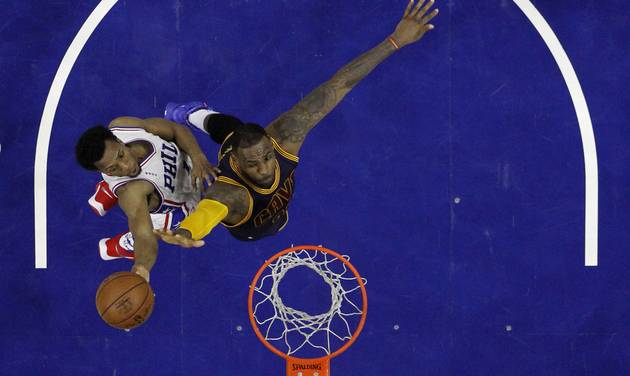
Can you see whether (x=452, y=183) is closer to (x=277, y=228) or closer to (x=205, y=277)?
(x=277, y=228)

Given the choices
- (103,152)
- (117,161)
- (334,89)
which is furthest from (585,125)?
(103,152)

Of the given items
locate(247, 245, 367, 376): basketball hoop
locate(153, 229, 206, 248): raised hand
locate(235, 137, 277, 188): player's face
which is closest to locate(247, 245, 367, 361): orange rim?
locate(247, 245, 367, 376): basketball hoop

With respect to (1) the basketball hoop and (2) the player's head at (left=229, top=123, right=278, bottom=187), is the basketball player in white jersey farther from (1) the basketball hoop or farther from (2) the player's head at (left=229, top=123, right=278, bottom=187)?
(1) the basketball hoop

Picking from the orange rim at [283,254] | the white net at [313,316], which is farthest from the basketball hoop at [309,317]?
the orange rim at [283,254]

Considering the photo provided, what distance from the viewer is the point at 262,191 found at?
4.91 m

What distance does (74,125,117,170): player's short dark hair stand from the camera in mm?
4910

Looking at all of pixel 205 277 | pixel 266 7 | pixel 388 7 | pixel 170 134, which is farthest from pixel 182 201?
pixel 388 7

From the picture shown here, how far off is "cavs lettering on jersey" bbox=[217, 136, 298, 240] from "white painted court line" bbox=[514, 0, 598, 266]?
3.78 m

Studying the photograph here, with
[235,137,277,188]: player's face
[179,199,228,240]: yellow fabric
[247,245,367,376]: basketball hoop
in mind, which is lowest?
[247,245,367,376]: basketball hoop

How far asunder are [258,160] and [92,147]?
1340 millimetres

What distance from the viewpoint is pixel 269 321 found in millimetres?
7047

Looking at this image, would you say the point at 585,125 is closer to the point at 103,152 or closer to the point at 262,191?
the point at 262,191

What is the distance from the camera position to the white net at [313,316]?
6.96 meters

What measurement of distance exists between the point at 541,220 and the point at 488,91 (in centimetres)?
160
